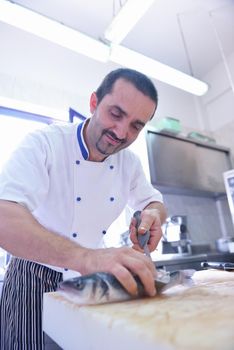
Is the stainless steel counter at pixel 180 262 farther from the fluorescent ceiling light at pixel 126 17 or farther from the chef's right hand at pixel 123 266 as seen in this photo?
the fluorescent ceiling light at pixel 126 17

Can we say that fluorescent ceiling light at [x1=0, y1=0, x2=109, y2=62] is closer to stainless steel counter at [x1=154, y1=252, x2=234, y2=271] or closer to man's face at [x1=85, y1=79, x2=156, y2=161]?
man's face at [x1=85, y1=79, x2=156, y2=161]

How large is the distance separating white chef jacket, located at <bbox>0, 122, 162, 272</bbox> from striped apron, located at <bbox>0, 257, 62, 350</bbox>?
0.21 feet

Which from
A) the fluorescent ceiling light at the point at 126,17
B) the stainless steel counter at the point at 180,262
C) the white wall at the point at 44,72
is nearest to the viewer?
the fluorescent ceiling light at the point at 126,17

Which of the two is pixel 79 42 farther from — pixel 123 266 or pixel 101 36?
pixel 123 266

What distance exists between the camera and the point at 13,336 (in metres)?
0.74

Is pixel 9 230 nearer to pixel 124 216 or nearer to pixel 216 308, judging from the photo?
pixel 216 308

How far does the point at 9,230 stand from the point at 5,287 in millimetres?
450

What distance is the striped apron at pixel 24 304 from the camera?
2.36ft

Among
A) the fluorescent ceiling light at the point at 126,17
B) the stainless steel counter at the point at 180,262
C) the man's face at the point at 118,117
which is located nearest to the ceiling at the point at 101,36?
the fluorescent ceiling light at the point at 126,17

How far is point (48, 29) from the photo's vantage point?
1.47 metres

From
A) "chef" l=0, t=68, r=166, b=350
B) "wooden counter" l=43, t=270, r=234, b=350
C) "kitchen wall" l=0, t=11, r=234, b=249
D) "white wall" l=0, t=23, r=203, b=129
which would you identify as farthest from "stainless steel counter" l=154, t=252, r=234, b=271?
"white wall" l=0, t=23, r=203, b=129

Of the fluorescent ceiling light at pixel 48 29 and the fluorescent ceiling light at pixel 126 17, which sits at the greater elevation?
the fluorescent ceiling light at pixel 48 29

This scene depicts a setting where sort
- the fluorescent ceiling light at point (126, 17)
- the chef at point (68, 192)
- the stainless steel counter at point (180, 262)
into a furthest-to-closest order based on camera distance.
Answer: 1. the stainless steel counter at point (180, 262)
2. the fluorescent ceiling light at point (126, 17)
3. the chef at point (68, 192)

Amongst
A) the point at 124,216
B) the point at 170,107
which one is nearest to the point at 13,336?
the point at 124,216
